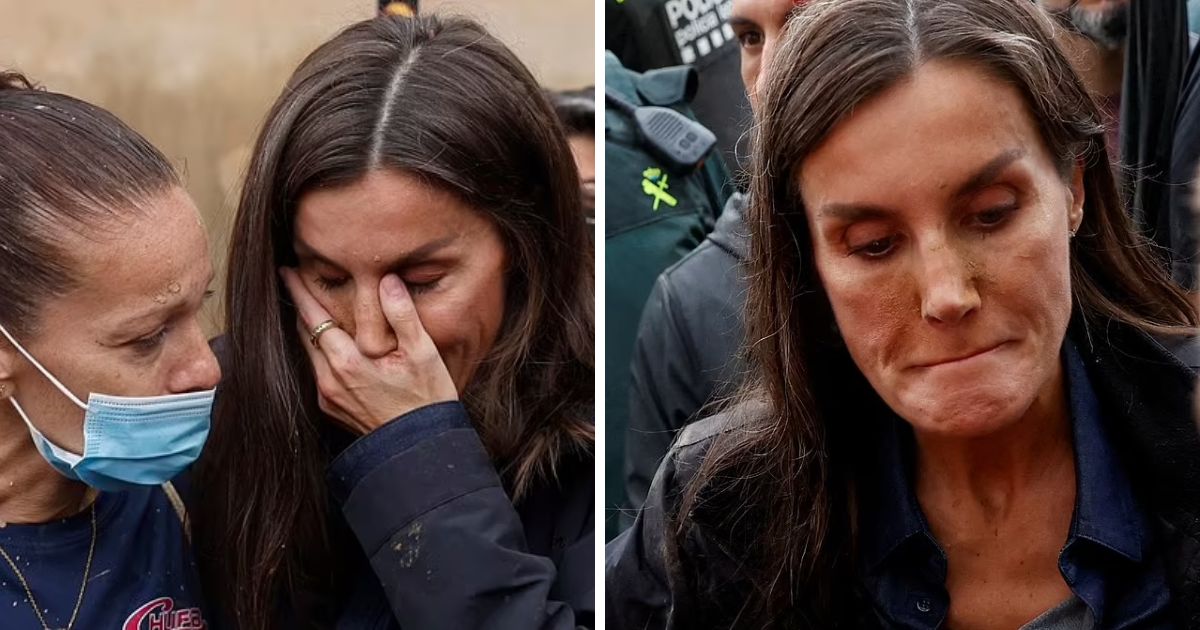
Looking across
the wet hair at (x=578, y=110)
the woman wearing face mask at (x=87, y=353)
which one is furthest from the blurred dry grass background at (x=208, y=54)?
the woman wearing face mask at (x=87, y=353)

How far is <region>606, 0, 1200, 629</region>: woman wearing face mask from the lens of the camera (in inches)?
61.7

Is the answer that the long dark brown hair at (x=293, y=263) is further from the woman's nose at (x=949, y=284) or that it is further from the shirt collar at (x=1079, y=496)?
the woman's nose at (x=949, y=284)

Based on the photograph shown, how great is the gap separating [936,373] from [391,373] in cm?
68

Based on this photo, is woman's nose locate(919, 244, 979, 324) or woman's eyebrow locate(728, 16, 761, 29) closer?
woman's nose locate(919, 244, 979, 324)

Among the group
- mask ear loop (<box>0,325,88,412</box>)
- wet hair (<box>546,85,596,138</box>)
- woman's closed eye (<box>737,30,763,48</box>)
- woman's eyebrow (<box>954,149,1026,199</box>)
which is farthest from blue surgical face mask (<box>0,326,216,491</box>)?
woman's eyebrow (<box>954,149,1026,199</box>)

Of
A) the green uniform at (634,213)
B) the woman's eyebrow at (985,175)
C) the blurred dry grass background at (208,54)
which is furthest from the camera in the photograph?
the blurred dry grass background at (208,54)

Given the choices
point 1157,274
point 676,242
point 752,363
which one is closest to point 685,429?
point 752,363

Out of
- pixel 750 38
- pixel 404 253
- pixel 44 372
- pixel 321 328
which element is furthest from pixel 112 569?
pixel 750 38

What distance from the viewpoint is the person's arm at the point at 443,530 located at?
1756mm

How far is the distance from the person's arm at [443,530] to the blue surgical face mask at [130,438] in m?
0.19

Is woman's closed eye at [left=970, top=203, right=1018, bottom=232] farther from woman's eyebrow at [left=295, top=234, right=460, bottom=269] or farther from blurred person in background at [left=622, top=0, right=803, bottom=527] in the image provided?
woman's eyebrow at [left=295, top=234, right=460, bottom=269]

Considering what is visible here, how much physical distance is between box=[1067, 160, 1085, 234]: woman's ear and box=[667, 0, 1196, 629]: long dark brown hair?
0.01 metres

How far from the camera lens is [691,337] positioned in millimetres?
1938

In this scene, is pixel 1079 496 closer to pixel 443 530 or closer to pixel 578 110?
pixel 443 530
